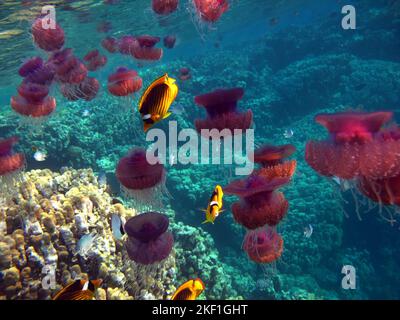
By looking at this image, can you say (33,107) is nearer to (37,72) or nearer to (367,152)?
(37,72)

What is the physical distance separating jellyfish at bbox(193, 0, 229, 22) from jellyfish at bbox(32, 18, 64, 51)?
277 centimetres

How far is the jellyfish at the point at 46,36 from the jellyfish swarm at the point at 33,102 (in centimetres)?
94

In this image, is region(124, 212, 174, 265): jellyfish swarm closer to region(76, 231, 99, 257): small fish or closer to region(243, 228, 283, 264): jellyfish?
region(76, 231, 99, 257): small fish

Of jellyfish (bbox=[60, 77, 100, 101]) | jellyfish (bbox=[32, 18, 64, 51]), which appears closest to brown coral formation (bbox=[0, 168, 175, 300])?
jellyfish (bbox=[60, 77, 100, 101])

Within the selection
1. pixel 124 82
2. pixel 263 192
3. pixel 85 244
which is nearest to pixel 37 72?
pixel 124 82

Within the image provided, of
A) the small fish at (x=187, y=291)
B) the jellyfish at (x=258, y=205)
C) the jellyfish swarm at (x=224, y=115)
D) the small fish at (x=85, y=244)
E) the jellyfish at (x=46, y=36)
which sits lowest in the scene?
the small fish at (x=187, y=291)

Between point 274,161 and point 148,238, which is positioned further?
point 148,238

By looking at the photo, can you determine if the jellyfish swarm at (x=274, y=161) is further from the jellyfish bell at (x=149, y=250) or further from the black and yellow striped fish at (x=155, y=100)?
the jellyfish bell at (x=149, y=250)

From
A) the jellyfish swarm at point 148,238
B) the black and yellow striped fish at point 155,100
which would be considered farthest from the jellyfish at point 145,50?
the jellyfish swarm at point 148,238

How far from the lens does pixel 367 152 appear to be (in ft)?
9.78

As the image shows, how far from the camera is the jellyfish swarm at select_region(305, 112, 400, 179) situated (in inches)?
114

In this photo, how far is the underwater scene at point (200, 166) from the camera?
370 centimetres

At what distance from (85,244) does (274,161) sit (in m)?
3.21
